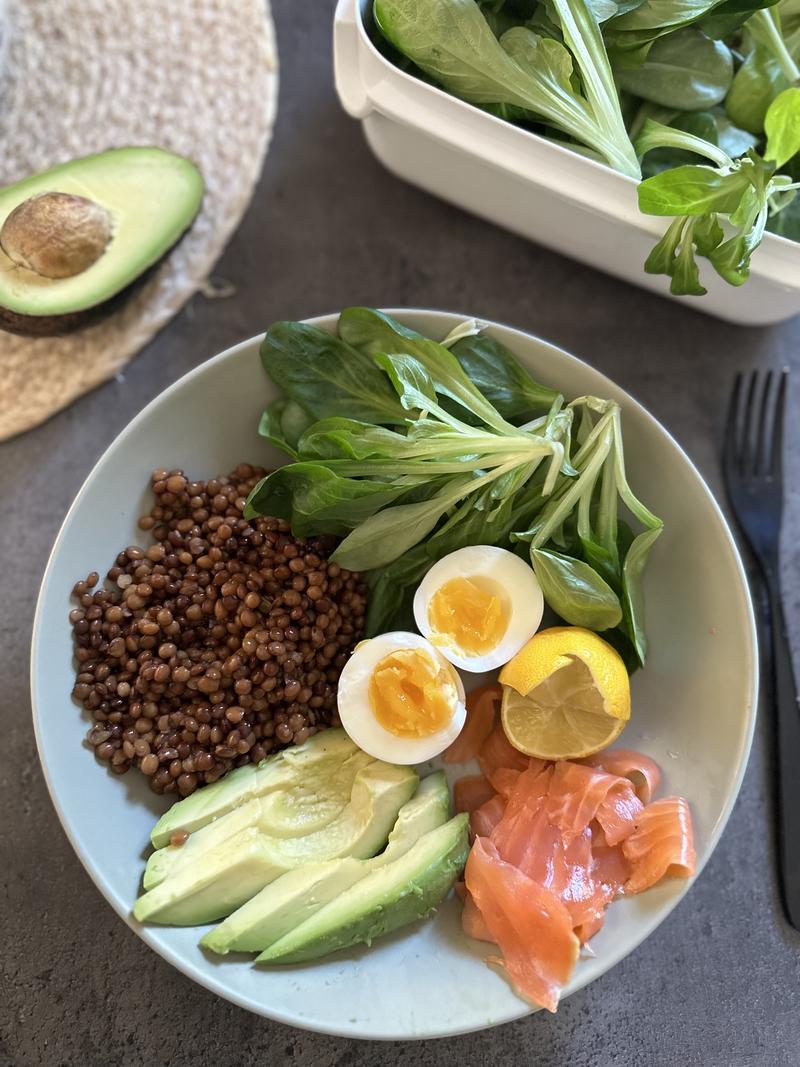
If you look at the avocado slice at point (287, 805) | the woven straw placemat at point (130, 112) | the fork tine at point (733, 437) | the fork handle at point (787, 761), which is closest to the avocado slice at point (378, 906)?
the avocado slice at point (287, 805)

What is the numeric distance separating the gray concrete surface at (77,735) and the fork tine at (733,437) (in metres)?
0.03

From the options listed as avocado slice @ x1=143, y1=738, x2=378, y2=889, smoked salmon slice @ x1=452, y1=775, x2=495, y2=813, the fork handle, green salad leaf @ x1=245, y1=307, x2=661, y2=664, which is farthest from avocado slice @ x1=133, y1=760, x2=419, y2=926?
the fork handle

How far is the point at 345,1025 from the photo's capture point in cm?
106

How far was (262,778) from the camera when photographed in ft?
3.84

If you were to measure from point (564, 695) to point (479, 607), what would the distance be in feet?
0.57

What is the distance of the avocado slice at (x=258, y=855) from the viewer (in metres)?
1.08

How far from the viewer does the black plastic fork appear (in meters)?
1.35

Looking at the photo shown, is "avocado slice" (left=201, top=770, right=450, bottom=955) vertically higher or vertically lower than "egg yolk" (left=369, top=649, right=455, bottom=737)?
lower

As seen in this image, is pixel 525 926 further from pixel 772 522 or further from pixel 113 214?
pixel 113 214

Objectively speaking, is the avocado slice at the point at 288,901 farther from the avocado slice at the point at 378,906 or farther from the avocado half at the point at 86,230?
the avocado half at the point at 86,230

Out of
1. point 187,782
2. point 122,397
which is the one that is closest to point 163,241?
point 122,397

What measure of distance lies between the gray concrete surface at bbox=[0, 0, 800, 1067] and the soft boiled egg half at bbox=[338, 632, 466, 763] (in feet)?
1.32

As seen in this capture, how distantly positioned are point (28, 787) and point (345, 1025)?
635 millimetres

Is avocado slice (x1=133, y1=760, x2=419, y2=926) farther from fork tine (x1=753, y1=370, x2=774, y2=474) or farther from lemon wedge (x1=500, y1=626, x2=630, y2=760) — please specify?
fork tine (x1=753, y1=370, x2=774, y2=474)
